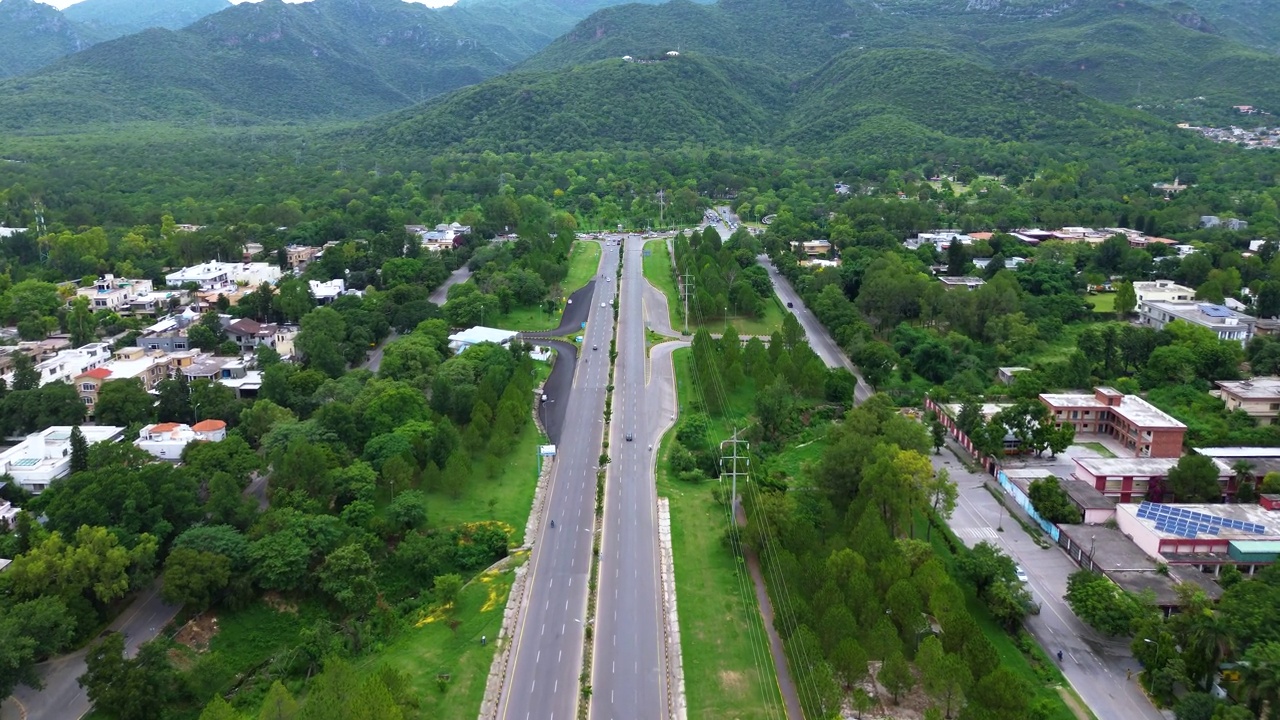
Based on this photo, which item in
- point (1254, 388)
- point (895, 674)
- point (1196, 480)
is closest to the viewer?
point (895, 674)

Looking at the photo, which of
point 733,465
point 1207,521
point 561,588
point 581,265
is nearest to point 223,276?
point 581,265

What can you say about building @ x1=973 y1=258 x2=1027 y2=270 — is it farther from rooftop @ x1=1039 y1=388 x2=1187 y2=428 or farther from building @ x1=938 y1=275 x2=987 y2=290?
rooftop @ x1=1039 y1=388 x2=1187 y2=428

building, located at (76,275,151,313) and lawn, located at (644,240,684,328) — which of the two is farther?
lawn, located at (644,240,684,328)

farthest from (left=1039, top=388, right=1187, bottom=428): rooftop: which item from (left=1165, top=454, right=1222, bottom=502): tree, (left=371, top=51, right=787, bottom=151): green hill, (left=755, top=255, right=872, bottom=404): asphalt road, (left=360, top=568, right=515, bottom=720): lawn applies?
(left=371, top=51, right=787, bottom=151): green hill

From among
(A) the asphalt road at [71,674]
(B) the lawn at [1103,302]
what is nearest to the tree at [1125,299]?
(B) the lawn at [1103,302]

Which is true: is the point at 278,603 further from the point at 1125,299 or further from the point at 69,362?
the point at 1125,299

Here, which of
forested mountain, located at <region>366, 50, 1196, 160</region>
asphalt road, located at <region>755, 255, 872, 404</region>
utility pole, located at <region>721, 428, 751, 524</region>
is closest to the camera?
utility pole, located at <region>721, 428, 751, 524</region>
